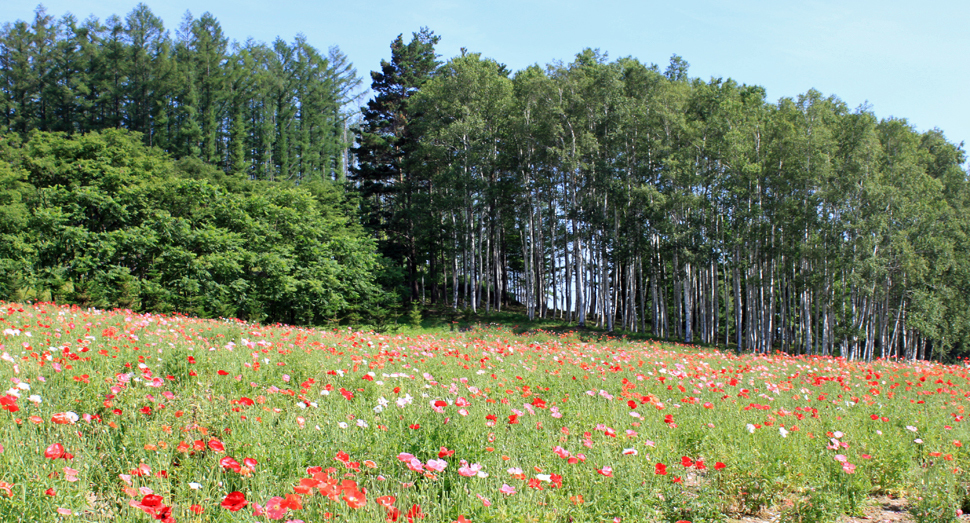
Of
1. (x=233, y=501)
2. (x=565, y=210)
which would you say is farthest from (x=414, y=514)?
(x=565, y=210)

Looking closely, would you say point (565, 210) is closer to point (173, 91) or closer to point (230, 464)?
point (230, 464)

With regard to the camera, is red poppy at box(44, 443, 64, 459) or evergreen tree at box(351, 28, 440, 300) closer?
red poppy at box(44, 443, 64, 459)

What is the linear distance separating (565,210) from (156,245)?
20.8 meters

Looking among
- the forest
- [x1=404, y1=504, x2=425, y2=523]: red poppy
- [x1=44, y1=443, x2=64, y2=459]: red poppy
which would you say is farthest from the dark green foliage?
[x1=404, y1=504, x2=425, y2=523]: red poppy

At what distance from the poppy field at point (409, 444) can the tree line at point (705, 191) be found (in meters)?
20.5

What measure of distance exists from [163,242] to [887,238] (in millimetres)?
32970

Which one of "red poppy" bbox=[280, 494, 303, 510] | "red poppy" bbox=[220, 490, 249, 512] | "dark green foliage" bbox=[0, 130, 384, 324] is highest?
"dark green foliage" bbox=[0, 130, 384, 324]

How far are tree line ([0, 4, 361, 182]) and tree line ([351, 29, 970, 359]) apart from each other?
71.3ft

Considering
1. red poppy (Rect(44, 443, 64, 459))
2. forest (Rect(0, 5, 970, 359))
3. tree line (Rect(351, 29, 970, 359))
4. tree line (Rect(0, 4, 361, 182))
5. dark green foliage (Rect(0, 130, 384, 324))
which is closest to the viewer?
red poppy (Rect(44, 443, 64, 459))

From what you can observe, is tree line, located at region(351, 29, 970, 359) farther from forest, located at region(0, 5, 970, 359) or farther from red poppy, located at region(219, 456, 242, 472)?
red poppy, located at region(219, 456, 242, 472)

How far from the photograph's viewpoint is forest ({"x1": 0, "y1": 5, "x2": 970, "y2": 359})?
1983 centimetres

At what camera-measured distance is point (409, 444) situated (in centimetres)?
340

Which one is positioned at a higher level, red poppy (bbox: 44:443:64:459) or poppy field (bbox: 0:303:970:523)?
red poppy (bbox: 44:443:64:459)

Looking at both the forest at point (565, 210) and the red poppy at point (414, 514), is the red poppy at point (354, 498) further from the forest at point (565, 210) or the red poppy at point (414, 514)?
the forest at point (565, 210)
